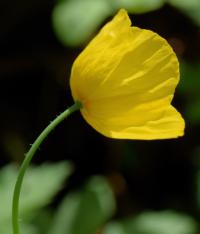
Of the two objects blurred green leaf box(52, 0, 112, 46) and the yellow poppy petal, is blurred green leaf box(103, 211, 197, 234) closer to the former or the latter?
blurred green leaf box(52, 0, 112, 46)

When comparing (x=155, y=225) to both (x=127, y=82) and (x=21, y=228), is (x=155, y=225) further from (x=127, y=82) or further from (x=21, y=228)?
(x=127, y=82)

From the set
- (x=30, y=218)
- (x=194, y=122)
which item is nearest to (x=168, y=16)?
(x=194, y=122)

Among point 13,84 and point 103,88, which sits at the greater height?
point 103,88

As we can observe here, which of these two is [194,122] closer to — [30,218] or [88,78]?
[30,218]

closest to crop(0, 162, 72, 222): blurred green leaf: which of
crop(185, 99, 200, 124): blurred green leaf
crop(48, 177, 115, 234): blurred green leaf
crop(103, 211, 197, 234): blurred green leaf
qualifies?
crop(48, 177, 115, 234): blurred green leaf

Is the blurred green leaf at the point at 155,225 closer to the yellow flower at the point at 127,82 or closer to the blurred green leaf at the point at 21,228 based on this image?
the blurred green leaf at the point at 21,228
